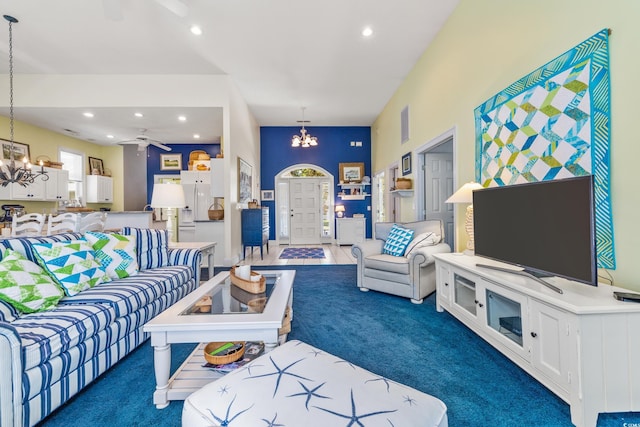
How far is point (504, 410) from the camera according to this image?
4.82ft

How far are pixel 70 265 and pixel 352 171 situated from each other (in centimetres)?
659

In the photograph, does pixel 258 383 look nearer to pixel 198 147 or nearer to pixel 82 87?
pixel 82 87

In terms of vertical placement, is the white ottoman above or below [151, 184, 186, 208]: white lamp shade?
below

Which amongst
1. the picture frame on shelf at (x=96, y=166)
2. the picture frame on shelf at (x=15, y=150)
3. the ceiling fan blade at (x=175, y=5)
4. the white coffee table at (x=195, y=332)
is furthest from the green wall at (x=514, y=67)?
the picture frame on shelf at (x=96, y=166)

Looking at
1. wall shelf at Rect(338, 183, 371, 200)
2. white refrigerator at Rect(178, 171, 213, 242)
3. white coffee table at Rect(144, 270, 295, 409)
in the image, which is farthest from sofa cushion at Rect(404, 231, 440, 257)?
white refrigerator at Rect(178, 171, 213, 242)

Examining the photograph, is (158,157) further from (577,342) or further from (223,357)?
(577,342)

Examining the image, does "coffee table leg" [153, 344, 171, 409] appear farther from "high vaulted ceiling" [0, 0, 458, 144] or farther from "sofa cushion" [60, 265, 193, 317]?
"high vaulted ceiling" [0, 0, 458, 144]

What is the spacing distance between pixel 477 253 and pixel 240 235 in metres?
4.61

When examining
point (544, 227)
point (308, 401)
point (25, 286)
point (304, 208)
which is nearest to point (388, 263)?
point (544, 227)

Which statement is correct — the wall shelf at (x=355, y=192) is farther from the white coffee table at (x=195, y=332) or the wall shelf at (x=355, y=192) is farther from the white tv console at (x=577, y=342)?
the white coffee table at (x=195, y=332)

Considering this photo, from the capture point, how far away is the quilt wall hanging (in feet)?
5.49

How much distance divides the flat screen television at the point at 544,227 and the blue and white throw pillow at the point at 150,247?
9.77ft

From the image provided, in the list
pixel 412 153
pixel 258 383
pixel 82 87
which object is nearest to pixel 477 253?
pixel 258 383

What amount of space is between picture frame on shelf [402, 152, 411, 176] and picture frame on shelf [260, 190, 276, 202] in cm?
389
